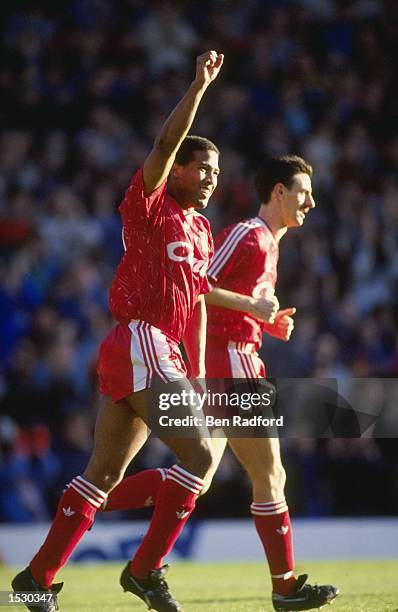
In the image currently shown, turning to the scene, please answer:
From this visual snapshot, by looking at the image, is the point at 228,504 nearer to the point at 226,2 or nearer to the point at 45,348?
the point at 45,348

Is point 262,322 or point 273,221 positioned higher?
point 273,221

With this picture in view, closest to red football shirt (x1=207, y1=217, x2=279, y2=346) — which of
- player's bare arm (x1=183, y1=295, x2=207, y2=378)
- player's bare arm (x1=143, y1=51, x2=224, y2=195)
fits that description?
player's bare arm (x1=183, y1=295, x2=207, y2=378)

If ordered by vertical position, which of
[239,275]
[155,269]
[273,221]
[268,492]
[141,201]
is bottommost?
[268,492]

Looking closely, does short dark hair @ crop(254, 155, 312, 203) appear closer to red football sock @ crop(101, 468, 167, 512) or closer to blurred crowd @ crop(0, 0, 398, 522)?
red football sock @ crop(101, 468, 167, 512)

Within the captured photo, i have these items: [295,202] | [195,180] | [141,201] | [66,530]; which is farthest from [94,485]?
[295,202]

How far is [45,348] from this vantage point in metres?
13.0

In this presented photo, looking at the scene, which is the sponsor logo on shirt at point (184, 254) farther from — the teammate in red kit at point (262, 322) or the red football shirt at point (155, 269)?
the teammate in red kit at point (262, 322)

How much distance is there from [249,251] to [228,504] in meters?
5.56

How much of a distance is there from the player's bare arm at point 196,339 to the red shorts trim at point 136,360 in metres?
0.43

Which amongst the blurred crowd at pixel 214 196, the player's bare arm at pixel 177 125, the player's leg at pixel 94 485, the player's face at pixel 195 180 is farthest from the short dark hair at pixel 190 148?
the blurred crowd at pixel 214 196

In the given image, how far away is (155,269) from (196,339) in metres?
0.62

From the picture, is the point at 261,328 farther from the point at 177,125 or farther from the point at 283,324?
the point at 177,125

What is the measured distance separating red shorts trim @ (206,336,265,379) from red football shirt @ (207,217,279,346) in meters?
0.04

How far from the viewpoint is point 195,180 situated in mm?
6461
